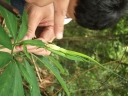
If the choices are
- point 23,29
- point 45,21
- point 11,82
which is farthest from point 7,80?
point 45,21

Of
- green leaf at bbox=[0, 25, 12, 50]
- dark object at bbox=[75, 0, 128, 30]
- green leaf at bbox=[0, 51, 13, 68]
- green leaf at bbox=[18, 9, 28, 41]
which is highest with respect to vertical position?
dark object at bbox=[75, 0, 128, 30]

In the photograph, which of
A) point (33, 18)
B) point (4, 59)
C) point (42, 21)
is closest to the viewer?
point (4, 59)

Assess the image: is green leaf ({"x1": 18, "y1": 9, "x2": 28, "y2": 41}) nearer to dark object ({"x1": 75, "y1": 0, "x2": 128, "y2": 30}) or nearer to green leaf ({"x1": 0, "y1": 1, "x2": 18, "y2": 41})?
green leaf ({"x1": 0, "y1": 1, "x2": 18, "y2": 41})

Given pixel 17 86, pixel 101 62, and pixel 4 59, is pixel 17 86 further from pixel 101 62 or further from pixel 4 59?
pixel 101 62

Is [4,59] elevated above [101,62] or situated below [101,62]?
above

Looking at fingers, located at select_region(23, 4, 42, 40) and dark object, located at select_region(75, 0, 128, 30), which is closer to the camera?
fingers, located at select_region(23, 4, 42, 40)

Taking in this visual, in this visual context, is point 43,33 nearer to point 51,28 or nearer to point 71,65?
point 51,28

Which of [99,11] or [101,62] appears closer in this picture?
[99,11]

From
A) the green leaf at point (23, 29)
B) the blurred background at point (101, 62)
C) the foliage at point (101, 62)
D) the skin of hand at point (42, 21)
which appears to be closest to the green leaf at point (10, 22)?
the green leaf at point (23, 29)

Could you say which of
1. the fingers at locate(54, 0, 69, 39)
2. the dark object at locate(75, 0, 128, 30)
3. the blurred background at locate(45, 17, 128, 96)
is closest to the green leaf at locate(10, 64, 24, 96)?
the fingers at locate(54, 0, 69, 39)
